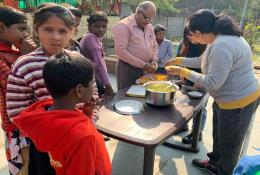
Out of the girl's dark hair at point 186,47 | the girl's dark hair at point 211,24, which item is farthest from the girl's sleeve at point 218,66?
the girl's dark hair at point 186,47

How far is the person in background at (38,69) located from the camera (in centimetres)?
127

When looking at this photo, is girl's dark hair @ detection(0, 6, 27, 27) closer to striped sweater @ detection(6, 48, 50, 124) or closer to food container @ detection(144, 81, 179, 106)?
striped sweater @ detection(6, 48, 50, 124)

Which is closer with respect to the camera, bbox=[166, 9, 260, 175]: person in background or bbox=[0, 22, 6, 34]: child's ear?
bbox=[0, 22, 6, 34]: child's ear

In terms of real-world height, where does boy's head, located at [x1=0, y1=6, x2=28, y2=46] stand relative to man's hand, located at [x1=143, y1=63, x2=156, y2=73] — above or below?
above

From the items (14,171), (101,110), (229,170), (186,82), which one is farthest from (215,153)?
(14,171)

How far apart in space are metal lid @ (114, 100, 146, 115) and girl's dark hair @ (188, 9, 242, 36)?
0.74 metres

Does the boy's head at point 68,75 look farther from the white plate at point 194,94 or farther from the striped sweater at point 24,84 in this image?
the white plate at point 194,94

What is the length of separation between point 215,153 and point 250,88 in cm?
87

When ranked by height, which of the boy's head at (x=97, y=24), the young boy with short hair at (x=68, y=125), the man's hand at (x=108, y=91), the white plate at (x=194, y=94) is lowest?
the man's hand at (x=108, y=91)

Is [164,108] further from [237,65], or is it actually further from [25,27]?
[25,27]

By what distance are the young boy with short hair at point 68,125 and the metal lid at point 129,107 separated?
89cm

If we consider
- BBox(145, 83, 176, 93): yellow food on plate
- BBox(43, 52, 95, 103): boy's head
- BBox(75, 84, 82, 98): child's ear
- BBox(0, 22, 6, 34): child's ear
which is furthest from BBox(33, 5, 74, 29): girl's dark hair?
BBox(145, 83, 176, 93): yellow food on plate

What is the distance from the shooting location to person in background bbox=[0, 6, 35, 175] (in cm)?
151

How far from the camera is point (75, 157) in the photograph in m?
1.02
